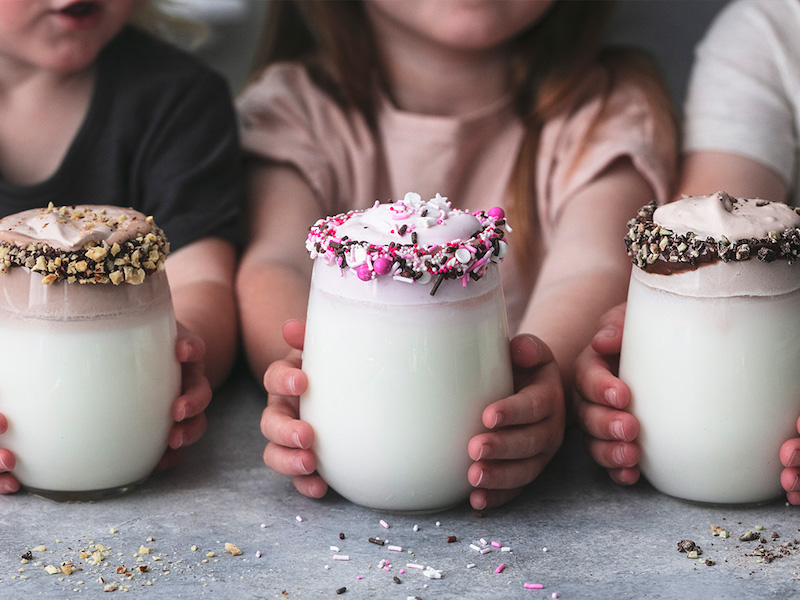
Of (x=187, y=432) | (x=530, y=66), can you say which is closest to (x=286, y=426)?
(x=187, y=432)

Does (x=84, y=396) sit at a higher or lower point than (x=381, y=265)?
lower

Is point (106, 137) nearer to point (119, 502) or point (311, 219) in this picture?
point (311, 219)

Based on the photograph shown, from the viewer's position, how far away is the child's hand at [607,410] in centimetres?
76

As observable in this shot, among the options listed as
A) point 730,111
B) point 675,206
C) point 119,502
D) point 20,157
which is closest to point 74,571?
point 119,502

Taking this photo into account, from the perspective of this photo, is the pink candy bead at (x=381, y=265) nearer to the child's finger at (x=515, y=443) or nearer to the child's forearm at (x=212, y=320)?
the child's finger at (x=515, y=443)

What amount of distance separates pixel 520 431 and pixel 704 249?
0.69ft

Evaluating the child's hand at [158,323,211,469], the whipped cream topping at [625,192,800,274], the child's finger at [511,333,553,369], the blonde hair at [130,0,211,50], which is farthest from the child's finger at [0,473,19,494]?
the blonde hair at [130,0,211,50]

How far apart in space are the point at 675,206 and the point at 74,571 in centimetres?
55

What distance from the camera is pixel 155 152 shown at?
1.18 meters

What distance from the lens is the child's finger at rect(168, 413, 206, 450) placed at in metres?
0.80

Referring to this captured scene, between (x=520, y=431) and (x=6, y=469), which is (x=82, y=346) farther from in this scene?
(x=520, y=431)

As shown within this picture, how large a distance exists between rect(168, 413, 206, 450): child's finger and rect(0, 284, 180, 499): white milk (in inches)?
0.9

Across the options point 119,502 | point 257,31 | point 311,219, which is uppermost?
point 257,31

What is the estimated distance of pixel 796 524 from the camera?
2.39ft
